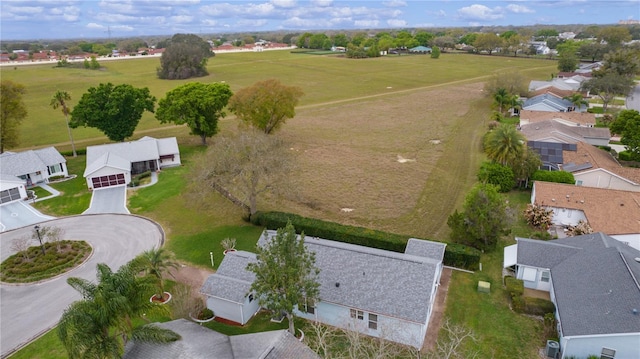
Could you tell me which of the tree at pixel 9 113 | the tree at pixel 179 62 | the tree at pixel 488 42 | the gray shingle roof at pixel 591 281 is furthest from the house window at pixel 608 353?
the tree at pixel 488 42

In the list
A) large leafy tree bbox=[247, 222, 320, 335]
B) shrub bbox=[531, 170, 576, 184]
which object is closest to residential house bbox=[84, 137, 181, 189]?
large leafy tree bbox=[247, 222, 320, 335]

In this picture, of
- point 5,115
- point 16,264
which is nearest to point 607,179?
point 16,264

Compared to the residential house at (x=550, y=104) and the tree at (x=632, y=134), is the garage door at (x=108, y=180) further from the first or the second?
the residential house at (x=550, y=104)

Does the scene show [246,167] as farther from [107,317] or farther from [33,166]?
[33,166]

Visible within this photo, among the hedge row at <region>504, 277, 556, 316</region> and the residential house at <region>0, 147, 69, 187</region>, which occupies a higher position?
the residential house at <region>0, 147, 69, 187</region>

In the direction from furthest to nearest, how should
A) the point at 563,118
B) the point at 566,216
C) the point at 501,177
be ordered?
the point at 563,118, the point at 501,177, the point at 566,216

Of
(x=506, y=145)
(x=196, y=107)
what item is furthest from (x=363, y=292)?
(x=196, y=107)

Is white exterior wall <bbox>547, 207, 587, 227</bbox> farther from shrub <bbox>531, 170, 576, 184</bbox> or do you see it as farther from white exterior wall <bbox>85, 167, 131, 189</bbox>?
white exterior wall <bbox>85, 167, 131, 189</bbox>

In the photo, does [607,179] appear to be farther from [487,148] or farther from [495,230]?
[495,230]
